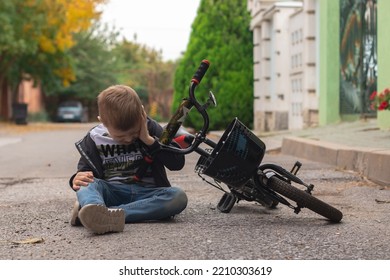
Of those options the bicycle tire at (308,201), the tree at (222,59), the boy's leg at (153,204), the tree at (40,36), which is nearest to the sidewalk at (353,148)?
the bicycle tire at (308,201)

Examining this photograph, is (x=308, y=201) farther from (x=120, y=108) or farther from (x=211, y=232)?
(x=120, y=108)

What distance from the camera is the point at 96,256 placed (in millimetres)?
3824

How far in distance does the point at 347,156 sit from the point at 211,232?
4.41m

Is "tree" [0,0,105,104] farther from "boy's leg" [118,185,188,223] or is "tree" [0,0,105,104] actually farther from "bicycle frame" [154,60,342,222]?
"bicycle frame" [154,60,342,222]

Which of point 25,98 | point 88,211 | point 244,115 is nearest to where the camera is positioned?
point 88,211

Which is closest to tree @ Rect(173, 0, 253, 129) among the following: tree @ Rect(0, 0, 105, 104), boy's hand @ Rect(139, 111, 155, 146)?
tree @ Rect(0, 0, 105, 104)

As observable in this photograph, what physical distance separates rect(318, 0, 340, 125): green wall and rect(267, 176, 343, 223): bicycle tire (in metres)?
11.3

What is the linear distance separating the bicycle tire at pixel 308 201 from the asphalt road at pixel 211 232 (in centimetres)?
7

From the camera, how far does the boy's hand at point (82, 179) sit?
15.8 ft

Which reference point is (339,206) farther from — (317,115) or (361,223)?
(317,115)

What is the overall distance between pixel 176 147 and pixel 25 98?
47649 mm

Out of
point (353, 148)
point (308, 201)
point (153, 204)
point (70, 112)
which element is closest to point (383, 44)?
point (353, 148)

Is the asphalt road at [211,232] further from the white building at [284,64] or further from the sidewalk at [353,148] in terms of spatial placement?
the white building at [284,64]
